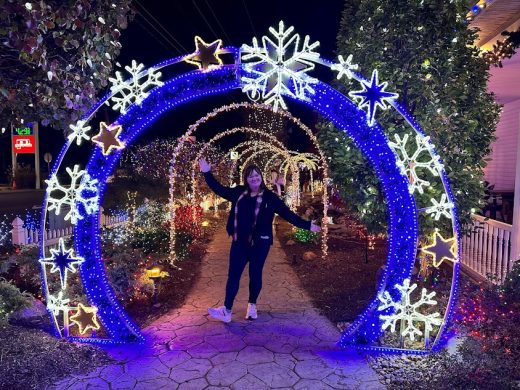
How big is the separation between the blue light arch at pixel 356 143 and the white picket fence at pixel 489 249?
229 centimetres

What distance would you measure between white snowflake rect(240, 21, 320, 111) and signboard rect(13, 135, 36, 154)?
4298 cm

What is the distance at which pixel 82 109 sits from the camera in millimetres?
4035

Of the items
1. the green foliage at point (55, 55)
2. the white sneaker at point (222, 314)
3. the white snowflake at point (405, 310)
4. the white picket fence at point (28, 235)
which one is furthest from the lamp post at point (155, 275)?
the white snowflake at point (405, 310)

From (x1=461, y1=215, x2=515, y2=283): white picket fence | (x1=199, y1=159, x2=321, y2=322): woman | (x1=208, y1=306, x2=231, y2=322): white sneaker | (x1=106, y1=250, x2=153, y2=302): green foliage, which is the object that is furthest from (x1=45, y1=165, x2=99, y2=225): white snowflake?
(x1=461, y1=215, x2=515, y2=283): white picket fence

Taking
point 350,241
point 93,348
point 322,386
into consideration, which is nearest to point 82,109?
point 93,348

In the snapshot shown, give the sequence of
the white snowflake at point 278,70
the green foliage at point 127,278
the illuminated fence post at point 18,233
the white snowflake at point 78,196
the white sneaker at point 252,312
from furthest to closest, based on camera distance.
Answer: the illuminated fence post at point 18,233 < the green foliage at point 127,278 < the white sneaker at point 252,312 < the white snowflake at point 78,196 < the white snowflake at point 278,70

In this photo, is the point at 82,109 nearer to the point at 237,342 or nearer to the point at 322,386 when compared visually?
the point at 237,342

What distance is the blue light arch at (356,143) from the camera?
4449mm

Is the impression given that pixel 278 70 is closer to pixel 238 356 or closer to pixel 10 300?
pixel 238 356

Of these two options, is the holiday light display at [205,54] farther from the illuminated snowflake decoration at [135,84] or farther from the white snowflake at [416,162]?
the white snowflake at [416,162]

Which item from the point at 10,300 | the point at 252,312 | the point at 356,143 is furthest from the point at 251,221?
the point at 10,300

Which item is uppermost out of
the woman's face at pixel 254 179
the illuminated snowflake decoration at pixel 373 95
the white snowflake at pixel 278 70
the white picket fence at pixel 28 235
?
the white snowflake at pixel 278 70

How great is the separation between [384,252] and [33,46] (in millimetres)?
8220

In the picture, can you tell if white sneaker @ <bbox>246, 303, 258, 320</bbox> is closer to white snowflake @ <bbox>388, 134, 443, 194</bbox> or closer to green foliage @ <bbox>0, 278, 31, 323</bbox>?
white snowflake @ <bbox>388, 134, 443, 194</bbox>
